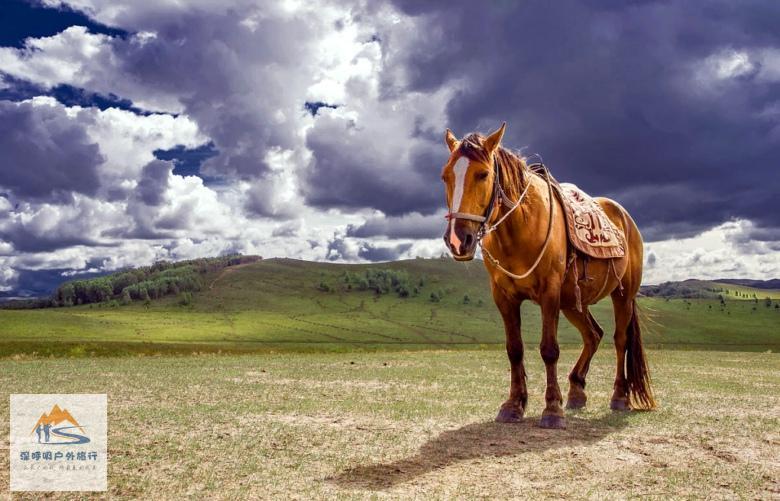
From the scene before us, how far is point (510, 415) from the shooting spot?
31.7 feet

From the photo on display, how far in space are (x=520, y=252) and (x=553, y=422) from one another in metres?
2.87

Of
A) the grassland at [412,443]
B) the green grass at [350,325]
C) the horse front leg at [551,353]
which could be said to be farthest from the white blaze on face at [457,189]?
the green grass at [350,325]

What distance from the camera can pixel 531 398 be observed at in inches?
497

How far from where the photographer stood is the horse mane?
8.50 meters

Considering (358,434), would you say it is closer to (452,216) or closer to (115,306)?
(452,216)

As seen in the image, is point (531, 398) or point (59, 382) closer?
Result: point (531, 398)

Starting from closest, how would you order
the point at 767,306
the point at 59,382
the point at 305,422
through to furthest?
the point at 305,422 → the point at 59,382 → the point at 767,306

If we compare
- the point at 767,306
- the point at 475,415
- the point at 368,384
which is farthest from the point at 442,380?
the point at 767,306

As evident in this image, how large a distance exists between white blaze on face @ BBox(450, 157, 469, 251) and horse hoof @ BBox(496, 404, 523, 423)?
11.6ft

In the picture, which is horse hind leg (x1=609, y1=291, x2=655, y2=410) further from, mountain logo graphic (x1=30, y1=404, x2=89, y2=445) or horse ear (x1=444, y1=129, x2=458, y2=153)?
mountain logo graphic (x1=30, y1=404, x2=89, y2=445)

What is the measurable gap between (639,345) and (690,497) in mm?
6809

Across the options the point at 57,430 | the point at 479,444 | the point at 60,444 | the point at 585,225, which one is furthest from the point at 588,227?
the point at 57,430

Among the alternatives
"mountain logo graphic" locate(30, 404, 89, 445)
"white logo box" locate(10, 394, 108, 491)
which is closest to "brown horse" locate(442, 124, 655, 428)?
"white logo box" locate(10, 394, 108, 491)

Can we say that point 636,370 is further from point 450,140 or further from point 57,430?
point 57,430
